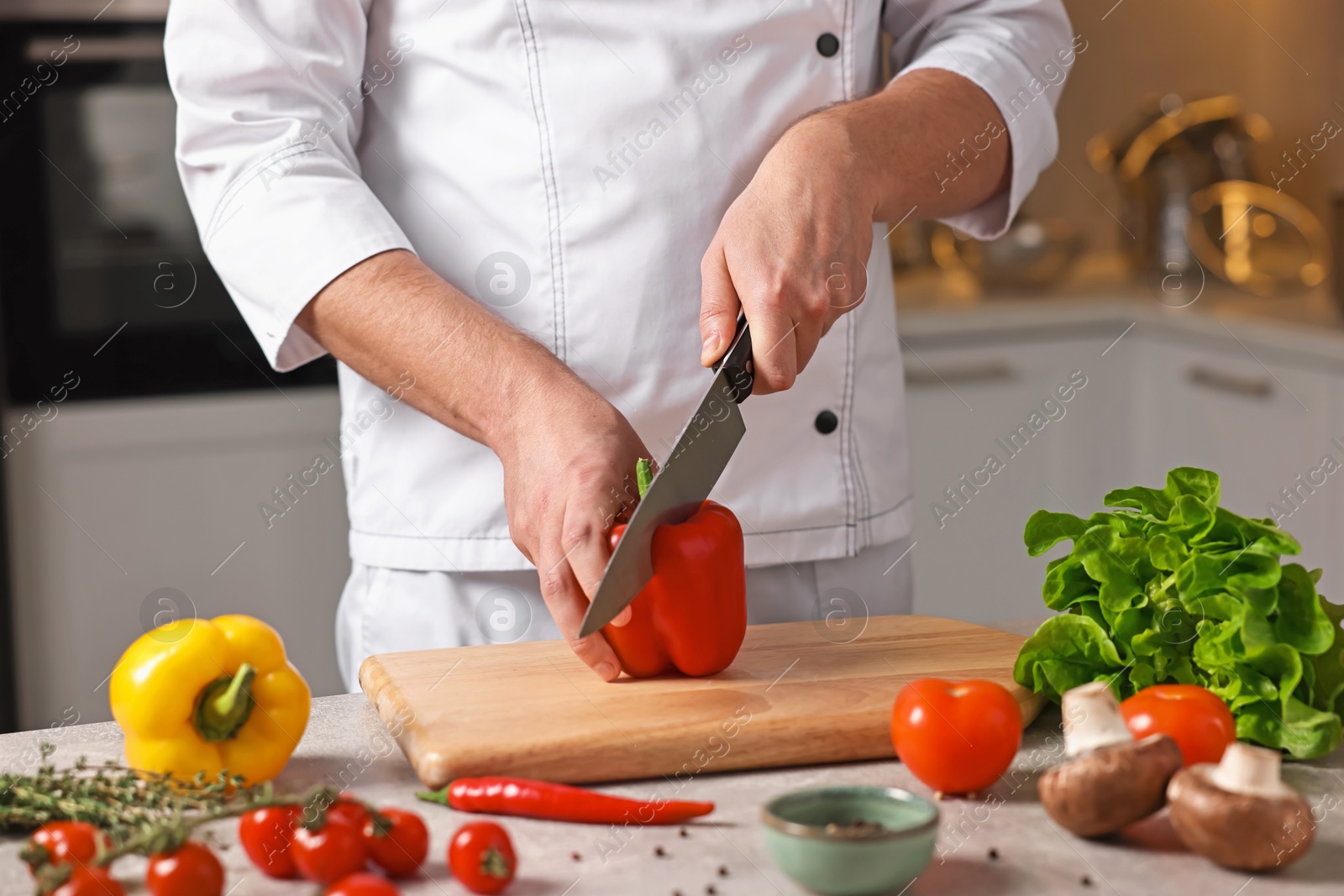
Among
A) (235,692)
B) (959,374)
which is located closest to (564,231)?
(235,692)

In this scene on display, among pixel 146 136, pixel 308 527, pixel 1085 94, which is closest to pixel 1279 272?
pixel 1085 94

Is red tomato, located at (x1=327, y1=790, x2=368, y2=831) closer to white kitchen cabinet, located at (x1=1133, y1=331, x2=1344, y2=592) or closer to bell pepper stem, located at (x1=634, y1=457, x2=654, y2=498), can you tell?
bell pepper stem, located at (x1=634, y1=457, x2=654, y2=498)

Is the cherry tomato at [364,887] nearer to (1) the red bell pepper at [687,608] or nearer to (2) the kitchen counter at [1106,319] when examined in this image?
(1) the red bell pepper at [687,608]

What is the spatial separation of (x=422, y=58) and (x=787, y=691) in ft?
1.92

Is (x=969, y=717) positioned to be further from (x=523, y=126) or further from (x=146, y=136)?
→ (x=146, y=136)

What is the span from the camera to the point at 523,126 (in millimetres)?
1114

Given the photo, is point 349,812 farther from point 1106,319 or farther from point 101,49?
point 1106,319

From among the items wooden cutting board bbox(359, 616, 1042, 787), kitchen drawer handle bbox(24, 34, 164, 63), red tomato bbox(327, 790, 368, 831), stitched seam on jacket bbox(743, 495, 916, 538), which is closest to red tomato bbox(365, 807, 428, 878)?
red tomato bbox(327, 790, 368, 831)

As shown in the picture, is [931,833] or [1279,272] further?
[1279,272]

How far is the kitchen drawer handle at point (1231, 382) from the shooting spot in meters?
2.12

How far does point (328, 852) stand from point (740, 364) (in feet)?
1.45

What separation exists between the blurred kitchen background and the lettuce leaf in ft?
4.07

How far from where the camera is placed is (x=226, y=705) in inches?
31.9

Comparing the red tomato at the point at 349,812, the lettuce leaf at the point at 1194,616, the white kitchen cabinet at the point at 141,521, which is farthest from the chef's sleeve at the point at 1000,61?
the white kitchen cabinet at the point at 141,521
